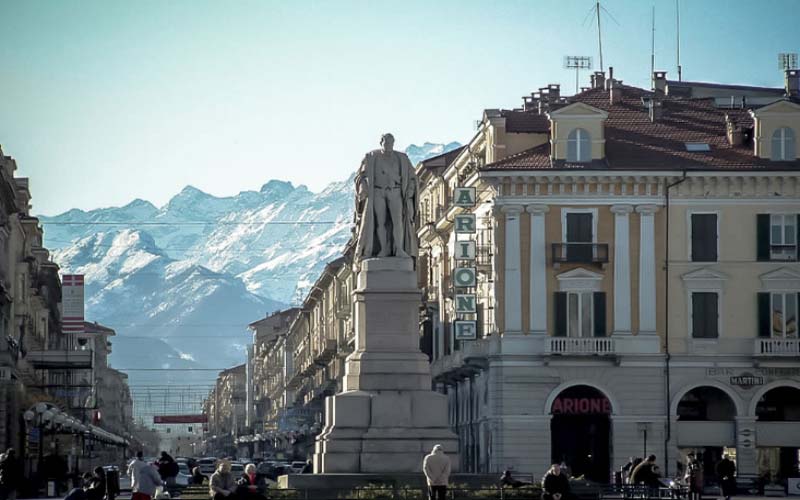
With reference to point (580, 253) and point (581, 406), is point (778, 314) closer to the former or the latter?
point (580, 253)

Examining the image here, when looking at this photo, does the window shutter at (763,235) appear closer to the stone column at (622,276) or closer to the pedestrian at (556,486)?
the stone column at (622,276)

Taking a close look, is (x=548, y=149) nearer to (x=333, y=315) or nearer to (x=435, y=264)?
(x=435, y=264)

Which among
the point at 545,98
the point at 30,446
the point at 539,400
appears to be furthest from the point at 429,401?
the point at 545,98

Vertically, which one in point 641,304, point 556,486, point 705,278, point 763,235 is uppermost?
point 763,235

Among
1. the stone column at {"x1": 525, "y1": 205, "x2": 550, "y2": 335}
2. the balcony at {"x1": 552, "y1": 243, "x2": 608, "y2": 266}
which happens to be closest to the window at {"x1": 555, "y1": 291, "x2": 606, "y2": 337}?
the stone column at {"x1": 525, "y1": 205, "x2": 550, "y2": 335}

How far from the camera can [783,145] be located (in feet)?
297

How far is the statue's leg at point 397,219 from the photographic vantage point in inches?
2016

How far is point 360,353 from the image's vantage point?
50188 mm

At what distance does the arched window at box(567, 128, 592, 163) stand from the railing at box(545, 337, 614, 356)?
27.2ft

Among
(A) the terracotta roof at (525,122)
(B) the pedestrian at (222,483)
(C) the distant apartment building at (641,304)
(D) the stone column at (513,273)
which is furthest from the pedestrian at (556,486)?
(A) the terracotta roof at (525,122)

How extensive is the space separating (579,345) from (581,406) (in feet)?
9.22

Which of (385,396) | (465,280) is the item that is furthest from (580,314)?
(385,396)

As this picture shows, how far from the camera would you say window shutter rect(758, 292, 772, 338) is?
88812 mm

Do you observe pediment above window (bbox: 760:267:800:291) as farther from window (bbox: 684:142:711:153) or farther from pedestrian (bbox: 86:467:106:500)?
pedestrian (bbox: 86:467:106:500)
